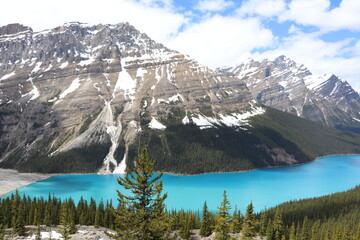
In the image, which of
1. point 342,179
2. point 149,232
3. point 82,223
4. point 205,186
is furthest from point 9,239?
point 342,179

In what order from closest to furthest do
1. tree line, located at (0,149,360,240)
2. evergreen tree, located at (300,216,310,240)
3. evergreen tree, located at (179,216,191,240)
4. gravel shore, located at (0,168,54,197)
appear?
tree line, located at (0,149,360,240)
evergreen tree, located at (179,216,191,240)
evergreen tree, located at (300,216,310,240)
gravel shore, located at (0,168,54,197)

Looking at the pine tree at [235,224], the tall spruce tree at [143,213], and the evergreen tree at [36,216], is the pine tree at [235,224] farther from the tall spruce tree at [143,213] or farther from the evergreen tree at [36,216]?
the evergreen tree at [36,216]

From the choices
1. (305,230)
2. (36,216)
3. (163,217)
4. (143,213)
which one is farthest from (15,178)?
(163,217)

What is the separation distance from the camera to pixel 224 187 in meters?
138

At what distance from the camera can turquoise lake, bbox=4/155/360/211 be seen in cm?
11579

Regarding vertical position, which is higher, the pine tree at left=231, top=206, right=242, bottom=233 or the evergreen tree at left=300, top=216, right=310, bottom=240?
the pine tree at left=231, top=206, right=242, bottom=233

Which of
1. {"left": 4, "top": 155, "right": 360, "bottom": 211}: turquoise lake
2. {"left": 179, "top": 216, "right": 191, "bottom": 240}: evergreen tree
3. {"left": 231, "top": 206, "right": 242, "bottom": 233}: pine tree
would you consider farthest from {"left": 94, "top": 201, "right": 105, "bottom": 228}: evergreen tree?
{"left": 4, "top": 155, "right": 360, "bottom": 211}: turquoise lake

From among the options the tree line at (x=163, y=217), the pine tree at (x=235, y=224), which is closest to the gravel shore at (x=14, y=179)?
the tree line at (x=163, y=217)

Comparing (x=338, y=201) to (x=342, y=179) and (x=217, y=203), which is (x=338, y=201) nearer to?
(x=217, y=203)

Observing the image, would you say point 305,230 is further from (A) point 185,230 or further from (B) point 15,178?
(B) point 15,178

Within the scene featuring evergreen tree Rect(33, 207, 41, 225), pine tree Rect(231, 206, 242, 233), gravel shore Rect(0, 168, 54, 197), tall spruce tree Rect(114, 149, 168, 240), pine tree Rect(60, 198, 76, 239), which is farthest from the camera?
gravel shore Rect(0, 168, 54, 197)

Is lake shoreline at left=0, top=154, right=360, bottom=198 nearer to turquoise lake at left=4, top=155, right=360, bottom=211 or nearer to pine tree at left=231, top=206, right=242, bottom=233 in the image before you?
turquoise lake at left=4, top=155, right=360, bottom=211

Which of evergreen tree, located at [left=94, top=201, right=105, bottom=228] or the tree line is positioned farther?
evergreen tree, located at [left=94, top=201, right=105, bottom=228]

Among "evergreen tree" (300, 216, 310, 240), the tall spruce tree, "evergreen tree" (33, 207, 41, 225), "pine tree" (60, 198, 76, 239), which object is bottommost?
"evergreen tree" (300, 216, 310, 240)
